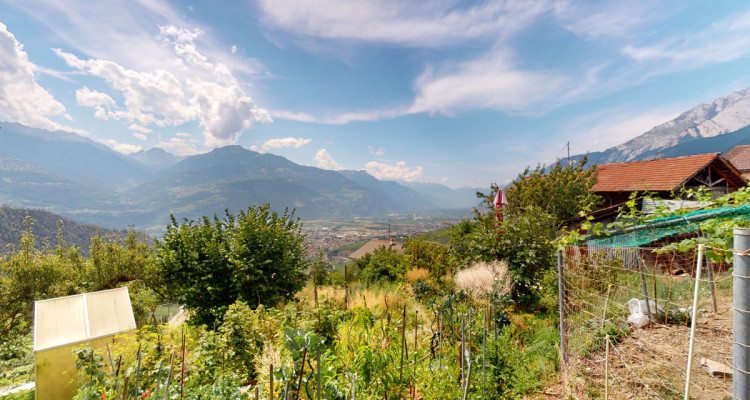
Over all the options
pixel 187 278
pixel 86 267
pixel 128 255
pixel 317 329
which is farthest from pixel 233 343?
pixel 86 267

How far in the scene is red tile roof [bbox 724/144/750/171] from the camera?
20.8 m

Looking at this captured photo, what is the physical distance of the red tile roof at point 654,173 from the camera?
40.1 ft

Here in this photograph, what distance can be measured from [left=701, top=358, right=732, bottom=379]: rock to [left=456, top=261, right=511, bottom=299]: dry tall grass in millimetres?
2485

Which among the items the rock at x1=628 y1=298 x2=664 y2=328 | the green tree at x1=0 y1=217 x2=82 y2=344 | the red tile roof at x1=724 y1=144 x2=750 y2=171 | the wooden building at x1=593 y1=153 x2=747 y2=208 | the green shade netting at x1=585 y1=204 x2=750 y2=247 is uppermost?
the red tile roof at x1=724 y1=144 x2=750 y2=171

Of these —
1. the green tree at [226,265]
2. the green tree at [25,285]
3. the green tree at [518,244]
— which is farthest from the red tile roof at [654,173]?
the green tree at [25,285]

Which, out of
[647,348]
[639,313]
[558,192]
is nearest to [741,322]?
[647,348]

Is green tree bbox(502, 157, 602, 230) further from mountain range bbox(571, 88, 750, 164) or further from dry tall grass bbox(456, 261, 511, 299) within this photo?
mountain range bbox(571, 88, 750, 164)

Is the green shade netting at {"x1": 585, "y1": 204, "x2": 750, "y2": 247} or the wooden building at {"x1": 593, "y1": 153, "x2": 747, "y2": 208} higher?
the wooden building at {"x1": 593, "y1": 153, "x2": 747, "y2": 208}

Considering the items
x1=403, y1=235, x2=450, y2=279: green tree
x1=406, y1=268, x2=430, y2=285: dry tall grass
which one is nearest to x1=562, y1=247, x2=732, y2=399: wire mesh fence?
x1=406, y1=268, x2=430, y2=285: dry tall grass

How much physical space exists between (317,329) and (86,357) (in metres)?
2.46

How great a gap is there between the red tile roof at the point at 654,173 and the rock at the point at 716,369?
10.9 meters

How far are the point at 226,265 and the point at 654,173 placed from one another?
59.9ft

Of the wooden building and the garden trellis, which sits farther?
the wooden building

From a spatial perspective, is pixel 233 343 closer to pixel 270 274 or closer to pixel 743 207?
pixel 270 274
